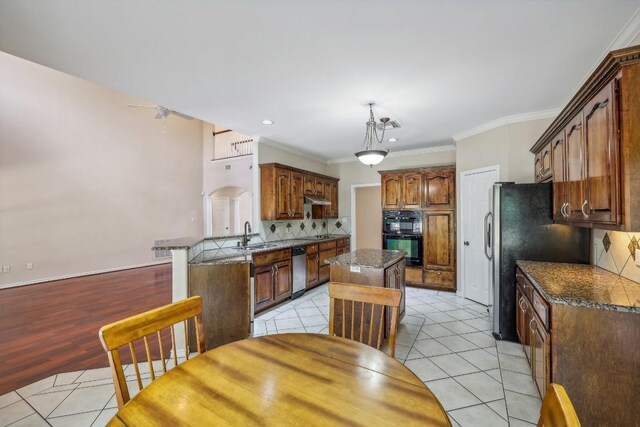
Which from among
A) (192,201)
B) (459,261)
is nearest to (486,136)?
(459,261)

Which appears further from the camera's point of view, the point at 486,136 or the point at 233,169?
the point at 233,169

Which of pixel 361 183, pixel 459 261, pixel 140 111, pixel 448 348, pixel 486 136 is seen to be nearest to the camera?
pixel 448 348

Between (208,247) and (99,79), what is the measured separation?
7.17ft

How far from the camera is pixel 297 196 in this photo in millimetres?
5207

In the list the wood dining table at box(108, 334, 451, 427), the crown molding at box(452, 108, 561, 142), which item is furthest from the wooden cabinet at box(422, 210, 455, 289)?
the wood dining table at box(108, 334, 451, 427)

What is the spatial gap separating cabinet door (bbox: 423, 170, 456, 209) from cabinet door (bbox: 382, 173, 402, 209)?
1.59ft

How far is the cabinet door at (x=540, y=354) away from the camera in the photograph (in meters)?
1.76

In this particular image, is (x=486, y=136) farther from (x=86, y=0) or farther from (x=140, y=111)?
(x=140, y=111)

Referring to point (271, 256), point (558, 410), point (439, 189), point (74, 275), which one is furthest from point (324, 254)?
point (74, 275)

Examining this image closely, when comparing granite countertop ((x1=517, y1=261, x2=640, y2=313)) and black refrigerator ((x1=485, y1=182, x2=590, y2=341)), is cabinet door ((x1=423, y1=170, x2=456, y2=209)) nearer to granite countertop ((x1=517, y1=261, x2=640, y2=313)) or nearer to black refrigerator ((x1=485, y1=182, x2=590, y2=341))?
black refrigerator ((x1=485, y1=182, x2=590, y2=341))

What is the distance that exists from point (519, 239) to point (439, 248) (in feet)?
6.84

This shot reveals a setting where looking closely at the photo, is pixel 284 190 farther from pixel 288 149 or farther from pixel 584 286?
pixel 584 286

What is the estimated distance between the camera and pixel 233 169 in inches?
322

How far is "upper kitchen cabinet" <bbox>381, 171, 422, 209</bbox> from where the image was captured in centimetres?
509
